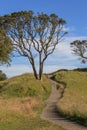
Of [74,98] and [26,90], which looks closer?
[74,98]

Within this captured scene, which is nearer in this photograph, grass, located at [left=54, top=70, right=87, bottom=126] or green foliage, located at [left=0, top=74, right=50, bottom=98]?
grass, located at [left=54, top=70, right=87, bottom=126]

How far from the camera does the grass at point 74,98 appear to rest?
25003 millimetres

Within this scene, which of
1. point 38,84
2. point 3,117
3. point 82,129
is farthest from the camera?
point 38,84

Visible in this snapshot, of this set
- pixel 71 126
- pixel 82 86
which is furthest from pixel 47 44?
pixel 71 126

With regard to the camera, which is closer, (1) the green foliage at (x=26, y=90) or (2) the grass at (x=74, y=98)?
(2) the grass at (x=74, y=98)

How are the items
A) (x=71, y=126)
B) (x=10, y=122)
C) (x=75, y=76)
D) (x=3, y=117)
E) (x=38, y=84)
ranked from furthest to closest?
(x=75, y=76)
(x=38, y=84)
(x=3, y=117)
(x=10, y=122)
(x=71, y=126)

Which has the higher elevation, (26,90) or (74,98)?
(26,90)

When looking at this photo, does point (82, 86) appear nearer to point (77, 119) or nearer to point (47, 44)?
point (47, 44)

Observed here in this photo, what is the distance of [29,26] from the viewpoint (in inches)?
2827

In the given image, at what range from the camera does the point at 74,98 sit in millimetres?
43938

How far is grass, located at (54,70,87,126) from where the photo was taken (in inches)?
984

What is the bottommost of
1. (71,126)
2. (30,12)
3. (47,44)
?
(71,126)

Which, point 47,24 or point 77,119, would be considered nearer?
point 77,119

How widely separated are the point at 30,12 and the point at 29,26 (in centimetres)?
248
